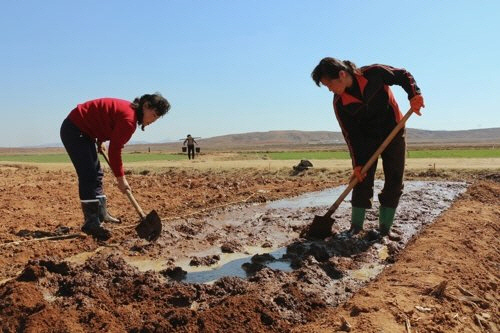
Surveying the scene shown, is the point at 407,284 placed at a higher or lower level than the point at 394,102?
lower

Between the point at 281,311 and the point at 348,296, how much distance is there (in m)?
0.62

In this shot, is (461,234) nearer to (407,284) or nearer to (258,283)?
(407,284)

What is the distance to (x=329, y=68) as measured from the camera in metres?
4.46

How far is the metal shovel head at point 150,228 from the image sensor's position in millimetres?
4734

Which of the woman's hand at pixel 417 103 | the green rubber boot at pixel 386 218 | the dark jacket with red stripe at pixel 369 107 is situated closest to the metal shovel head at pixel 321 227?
the green rubber boot at pixel 386 218

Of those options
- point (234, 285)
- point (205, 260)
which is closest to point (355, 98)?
point (205, 260)

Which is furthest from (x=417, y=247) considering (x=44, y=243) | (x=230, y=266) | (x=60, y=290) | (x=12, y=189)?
(x=12, y=189)

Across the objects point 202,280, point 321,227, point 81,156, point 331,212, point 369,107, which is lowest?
point 202,280

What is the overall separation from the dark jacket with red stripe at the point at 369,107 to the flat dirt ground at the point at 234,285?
1042mm

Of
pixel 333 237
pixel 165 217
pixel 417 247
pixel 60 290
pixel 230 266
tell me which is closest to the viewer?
pixel 60 290

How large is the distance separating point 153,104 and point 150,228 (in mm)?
1256

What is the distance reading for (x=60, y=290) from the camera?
10.9 ft

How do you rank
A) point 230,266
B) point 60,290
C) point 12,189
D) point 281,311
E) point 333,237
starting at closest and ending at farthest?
1. point 281,311
2. point 60,290
3. point 230,266
4. point 333,237
5. point 12,189

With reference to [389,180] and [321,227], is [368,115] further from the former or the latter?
[321,227]
